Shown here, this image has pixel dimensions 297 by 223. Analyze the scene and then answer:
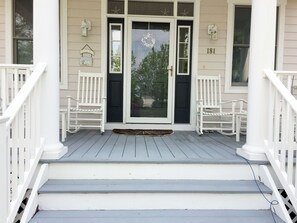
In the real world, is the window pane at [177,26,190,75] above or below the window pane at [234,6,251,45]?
below

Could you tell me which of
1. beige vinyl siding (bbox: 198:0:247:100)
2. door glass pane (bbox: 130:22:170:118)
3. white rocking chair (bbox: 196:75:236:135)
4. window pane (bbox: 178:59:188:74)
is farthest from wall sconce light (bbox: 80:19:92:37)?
white rocking chair (bbox: 196:75:236:135)

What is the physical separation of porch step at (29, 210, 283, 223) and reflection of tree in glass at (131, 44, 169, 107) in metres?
2.83

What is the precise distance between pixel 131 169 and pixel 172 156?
48 centimetres

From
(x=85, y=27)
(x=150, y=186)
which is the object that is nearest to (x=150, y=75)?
(x=85, y=27)

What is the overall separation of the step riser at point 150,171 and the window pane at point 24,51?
9.14 ft

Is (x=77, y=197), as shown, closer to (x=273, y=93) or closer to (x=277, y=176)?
(x=277, y=176)

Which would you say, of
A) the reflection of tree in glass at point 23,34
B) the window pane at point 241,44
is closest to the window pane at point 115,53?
the reflection of tree in glass at point 23,34

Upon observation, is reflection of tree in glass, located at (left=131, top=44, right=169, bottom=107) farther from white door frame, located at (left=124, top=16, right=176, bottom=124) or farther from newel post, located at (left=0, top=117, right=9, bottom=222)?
newel post, located at (left=0, top=117, right=9, bottom=222)

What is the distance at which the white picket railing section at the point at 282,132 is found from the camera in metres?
2.47

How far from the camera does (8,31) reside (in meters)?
4.84

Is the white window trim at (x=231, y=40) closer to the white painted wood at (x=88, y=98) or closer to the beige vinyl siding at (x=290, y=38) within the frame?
the beige vinyl siding at (x=290, y=38)

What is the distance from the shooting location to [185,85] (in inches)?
203

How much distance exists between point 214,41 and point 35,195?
12.5 feet

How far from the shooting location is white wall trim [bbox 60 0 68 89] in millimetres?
4883
